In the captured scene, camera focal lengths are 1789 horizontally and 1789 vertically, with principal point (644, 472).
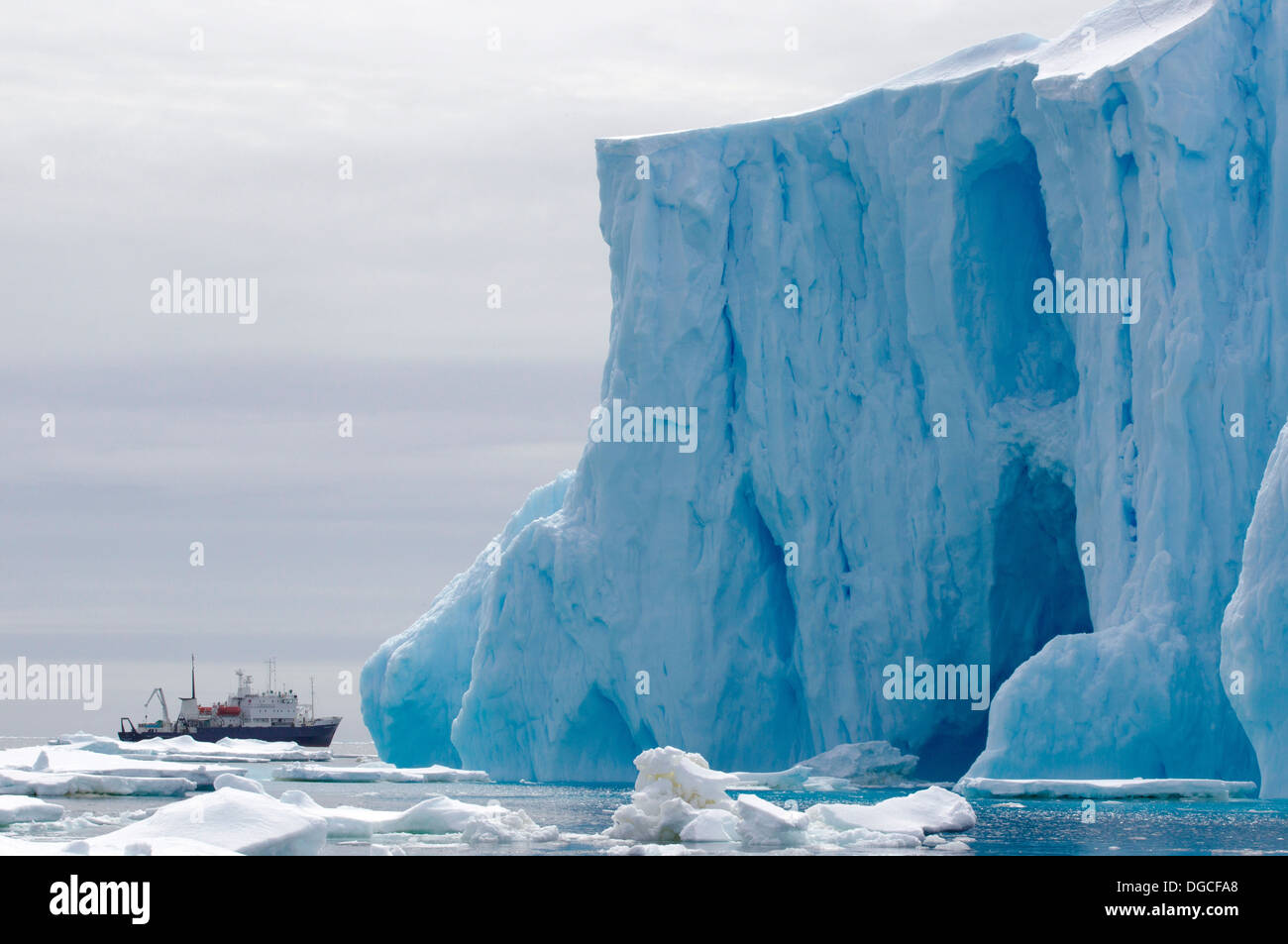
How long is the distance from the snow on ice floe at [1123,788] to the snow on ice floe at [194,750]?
25.9 meters

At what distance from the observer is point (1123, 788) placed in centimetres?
2352

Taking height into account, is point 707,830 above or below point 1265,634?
below

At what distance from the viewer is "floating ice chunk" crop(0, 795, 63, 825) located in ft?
69.2

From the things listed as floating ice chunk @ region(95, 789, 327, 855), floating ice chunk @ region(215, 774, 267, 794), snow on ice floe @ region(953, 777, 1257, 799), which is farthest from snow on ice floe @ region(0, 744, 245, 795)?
floating ice chunk @ region(95, 789, 327, 855)

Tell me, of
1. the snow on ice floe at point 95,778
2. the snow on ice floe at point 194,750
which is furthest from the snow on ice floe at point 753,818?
the snow on ice floe at point 194,750

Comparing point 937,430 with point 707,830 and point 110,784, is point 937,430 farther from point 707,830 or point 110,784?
point 110,784

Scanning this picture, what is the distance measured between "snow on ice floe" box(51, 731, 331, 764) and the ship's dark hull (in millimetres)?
3931

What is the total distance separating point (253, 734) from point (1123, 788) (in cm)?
4822

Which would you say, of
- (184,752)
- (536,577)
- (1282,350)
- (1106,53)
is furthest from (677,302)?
(184,752)

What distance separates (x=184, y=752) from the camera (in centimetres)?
4897

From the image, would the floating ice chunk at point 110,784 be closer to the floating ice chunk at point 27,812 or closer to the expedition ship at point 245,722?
the floating ice chunk at point 27,812

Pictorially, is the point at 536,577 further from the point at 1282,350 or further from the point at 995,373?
the point at 1282,350

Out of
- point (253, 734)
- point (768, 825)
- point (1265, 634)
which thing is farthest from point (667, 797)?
point (253, 734)

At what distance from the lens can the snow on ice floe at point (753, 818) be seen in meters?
17.1
